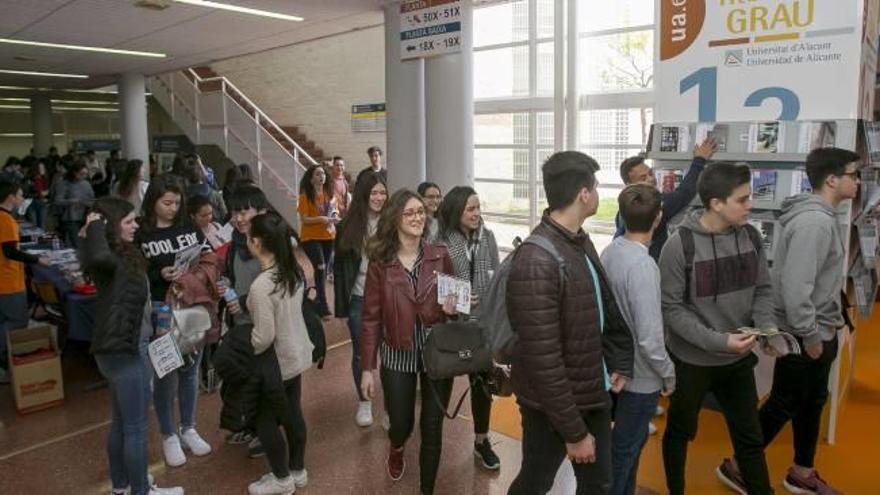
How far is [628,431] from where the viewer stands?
2424mm

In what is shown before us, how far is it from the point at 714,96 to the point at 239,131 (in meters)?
10.1

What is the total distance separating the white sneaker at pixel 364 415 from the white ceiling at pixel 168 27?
3.94 meters

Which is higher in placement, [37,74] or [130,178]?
[37,74]

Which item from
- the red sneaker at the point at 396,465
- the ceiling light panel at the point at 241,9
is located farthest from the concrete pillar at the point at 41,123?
the red sneaker at the point at 396,465

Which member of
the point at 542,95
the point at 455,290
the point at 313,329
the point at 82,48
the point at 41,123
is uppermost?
the point at 82,48

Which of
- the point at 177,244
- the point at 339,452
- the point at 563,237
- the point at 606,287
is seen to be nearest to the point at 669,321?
the point at 606,287

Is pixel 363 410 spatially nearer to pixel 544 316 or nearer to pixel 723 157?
pixel 544 316

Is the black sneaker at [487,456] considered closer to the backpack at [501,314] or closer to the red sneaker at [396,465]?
the red sneaker at [396,465]

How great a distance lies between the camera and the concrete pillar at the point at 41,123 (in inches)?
715

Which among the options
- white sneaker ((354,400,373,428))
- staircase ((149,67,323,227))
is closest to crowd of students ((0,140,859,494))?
white sneaker ((354,400,373,428))

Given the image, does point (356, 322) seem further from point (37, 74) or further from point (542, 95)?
point (37, 74)

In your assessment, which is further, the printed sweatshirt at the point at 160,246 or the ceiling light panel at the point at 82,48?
the ceiling light panel at the point at 82,48

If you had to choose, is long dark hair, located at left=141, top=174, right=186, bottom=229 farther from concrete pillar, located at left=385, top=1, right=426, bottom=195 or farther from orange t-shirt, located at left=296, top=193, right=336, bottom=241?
orange t-shirt, located at left=296, top=193, right=336, bottom=241

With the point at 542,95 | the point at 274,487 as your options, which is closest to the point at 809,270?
the point at 274,487
